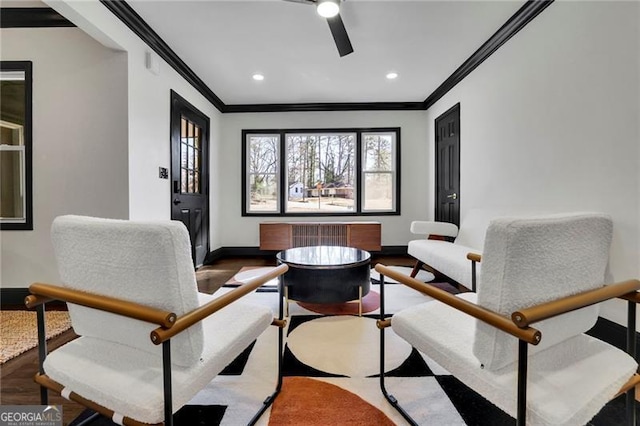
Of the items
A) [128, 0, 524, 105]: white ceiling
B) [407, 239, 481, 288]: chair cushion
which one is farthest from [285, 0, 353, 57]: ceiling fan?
[407, 239, 481, 288]: chair cushion

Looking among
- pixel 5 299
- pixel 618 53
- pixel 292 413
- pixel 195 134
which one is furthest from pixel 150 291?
pixel 195 134

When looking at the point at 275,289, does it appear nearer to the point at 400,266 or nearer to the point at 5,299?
the point at 400,266

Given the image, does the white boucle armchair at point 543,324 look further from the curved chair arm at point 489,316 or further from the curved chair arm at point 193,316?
the curved chair arm at point 193,316

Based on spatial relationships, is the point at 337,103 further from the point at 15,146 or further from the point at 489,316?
the point at 489,316

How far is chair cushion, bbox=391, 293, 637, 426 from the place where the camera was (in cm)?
80

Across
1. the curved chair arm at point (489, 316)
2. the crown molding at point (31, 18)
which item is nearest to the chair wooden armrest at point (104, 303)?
the curved chair arm at point (489, 316)

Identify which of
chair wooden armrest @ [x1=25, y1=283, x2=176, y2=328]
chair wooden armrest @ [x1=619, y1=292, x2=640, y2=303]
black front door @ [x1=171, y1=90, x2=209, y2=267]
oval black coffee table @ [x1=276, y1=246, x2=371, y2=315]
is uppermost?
black front door @ [x1=171, y1=90, x2=209, y2=267]

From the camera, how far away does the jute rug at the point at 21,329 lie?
6.02 ft

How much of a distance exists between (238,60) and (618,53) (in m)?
3.23

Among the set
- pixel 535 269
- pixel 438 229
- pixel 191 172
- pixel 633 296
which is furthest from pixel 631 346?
pixel 191 172

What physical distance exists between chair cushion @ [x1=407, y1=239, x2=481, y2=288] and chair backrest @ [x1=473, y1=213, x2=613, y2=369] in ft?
3.49

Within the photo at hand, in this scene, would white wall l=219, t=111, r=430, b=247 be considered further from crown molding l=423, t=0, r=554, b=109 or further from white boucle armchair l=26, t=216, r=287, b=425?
white boucle armchair l=26, t=216, r=287, b=425

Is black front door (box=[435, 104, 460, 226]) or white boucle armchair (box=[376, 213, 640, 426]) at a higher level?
black front door (box=[435, 104, 460, 226])

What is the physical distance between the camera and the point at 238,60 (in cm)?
326
